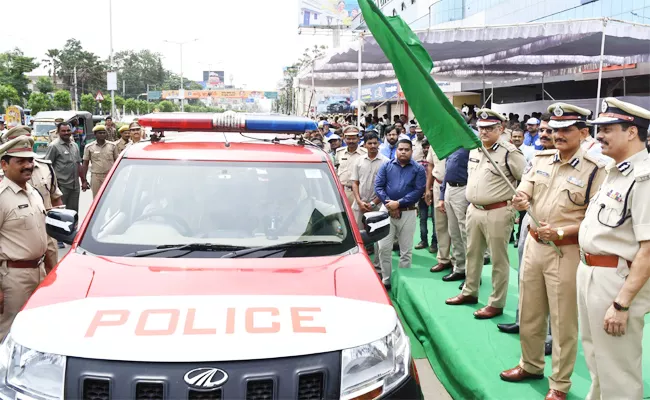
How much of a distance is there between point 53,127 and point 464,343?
21469 mm

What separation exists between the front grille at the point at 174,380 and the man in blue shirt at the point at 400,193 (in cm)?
467

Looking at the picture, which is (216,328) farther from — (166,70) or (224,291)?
(166,70)

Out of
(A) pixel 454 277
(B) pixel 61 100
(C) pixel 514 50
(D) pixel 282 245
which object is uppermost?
(C) pixel 514 50

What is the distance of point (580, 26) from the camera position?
9305 mm

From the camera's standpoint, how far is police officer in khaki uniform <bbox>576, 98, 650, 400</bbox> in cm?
283

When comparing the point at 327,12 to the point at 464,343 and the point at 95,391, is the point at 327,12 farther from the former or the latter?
the point at 95,391

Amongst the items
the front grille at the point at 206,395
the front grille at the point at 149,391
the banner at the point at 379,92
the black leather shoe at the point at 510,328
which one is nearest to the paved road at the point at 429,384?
the black leather shoe at the point at 510,328

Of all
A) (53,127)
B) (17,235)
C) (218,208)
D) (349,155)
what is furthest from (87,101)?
(218,208)

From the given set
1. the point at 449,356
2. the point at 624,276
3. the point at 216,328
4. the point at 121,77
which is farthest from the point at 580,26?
the point at 121,77

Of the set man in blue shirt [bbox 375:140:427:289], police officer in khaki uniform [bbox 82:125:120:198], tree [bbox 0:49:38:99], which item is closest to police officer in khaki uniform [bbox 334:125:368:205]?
Answer: man in blue shirt [bbox 375:140:427:289]

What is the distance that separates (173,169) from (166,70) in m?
158

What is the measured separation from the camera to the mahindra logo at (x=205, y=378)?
2.19 metres

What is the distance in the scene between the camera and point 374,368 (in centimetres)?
244

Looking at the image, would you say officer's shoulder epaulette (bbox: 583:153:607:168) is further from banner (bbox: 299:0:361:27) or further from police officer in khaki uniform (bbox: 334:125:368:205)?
banner (bbox: 299:0:361:27)
